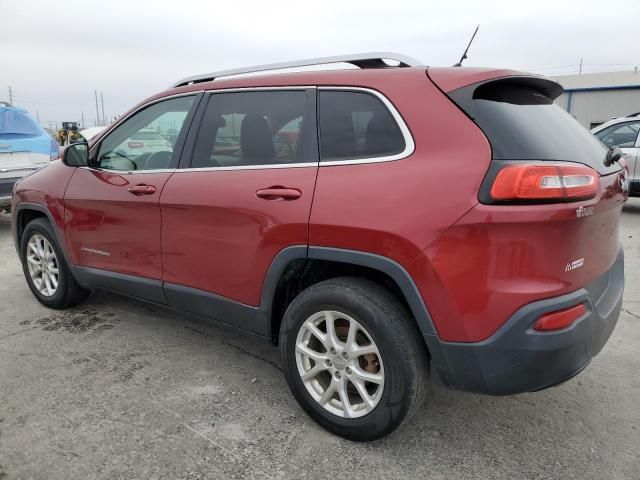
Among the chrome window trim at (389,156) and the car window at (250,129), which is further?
the car window at (250,129)

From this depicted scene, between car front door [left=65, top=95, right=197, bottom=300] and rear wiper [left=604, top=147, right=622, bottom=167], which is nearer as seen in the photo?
rear wiper [left=604, top=147, right=622, bottom=167]

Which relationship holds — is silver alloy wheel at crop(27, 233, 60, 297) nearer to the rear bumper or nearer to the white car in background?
the rear bumper

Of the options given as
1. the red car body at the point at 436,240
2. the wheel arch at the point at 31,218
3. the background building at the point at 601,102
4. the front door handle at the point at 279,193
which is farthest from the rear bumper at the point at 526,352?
the background building at the point at 601,102

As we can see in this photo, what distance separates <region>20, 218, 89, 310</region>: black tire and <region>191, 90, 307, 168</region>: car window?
67.0 inches

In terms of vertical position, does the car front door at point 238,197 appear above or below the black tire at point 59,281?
above

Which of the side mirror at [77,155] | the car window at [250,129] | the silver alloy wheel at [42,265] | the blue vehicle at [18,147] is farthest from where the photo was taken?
the blue vehicle at [18,147]

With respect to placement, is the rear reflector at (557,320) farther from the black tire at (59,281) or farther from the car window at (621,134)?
the car window at (621,134)

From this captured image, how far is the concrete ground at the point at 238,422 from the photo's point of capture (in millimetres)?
2268

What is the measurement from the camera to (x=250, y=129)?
282cm

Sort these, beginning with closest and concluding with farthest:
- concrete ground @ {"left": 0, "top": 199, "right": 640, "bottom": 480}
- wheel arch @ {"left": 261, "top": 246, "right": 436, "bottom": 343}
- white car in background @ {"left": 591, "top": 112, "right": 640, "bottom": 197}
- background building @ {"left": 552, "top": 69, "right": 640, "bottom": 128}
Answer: wheel arch @ {"left": 261, "top": 246, "right": 436, "bottom": 343}, concrete ground @ {"left": 0, "top": 199, "right": 640, "bottom": 480}, white car in background @ {"left": 591, "top": 112, "right": 640, "bottom": 197}, background building @ {"left": 552, "top": 69, "right": 640, "bottom": 128}

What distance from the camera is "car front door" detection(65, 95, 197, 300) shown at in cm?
317

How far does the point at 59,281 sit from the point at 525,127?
11.7 ft

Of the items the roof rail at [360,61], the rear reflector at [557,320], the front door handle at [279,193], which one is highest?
the roof rail at [360,61]

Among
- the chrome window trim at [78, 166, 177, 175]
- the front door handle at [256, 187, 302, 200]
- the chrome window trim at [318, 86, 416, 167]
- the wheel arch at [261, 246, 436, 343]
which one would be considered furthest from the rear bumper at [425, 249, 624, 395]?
the chrome window trim at [78, 166, 177, 175]
